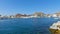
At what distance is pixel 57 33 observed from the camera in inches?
86.3

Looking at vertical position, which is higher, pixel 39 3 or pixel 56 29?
pixel 39 3

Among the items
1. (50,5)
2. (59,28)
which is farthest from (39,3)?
(59,28)

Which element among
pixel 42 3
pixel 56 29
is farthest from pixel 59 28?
pixel 42 3

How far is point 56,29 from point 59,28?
0.10 metres

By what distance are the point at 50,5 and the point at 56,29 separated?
2.59 metres

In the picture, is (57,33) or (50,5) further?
(50,5)

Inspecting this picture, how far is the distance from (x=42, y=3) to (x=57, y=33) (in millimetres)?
2386

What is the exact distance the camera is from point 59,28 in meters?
2.30

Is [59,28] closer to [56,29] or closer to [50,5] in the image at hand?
[56,29]

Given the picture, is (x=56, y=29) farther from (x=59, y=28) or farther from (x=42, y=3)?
(x=42, y=3)

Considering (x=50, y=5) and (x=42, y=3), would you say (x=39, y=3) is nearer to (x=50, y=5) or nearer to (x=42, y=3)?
(x=42, y=3)

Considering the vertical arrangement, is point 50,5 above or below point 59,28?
above

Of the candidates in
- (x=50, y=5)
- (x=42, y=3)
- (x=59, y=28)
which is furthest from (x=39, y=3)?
(x=59, y=28)

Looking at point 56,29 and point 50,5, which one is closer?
point 56,29
